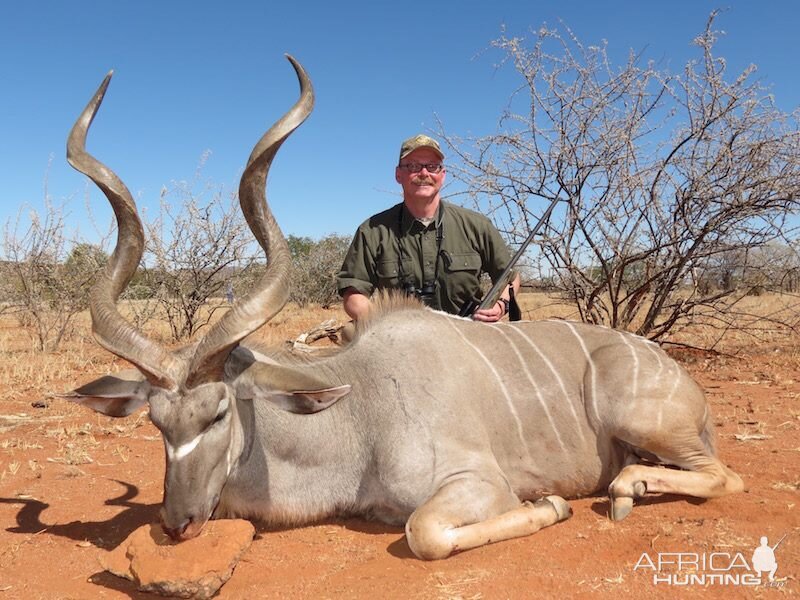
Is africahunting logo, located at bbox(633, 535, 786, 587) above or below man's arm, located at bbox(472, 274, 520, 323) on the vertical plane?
below

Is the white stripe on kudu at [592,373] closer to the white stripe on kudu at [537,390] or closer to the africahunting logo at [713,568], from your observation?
the white stripe on kudu at [537,390]

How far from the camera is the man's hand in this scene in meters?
3.86

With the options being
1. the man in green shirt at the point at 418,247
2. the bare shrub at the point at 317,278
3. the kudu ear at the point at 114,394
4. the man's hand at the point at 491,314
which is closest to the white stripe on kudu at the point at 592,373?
the man's hand at the point at 491,314

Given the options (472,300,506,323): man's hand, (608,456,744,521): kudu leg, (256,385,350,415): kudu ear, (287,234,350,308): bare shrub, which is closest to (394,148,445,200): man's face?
(472,300,506,323): man's hand

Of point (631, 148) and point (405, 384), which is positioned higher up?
point (631, 148)

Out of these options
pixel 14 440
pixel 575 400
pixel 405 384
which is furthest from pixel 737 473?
pixel 14 440

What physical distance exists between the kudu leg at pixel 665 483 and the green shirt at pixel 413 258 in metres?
1.76

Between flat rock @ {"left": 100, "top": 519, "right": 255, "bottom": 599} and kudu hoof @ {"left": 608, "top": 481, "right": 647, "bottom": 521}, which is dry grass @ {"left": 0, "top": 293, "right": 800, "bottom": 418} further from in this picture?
kudu hoof @ {"left": 608, "top": 481, "right": 647, "bottom": 521}

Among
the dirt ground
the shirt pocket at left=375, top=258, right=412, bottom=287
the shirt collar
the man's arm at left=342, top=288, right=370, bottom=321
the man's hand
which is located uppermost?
the shirt collar

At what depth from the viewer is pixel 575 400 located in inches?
124

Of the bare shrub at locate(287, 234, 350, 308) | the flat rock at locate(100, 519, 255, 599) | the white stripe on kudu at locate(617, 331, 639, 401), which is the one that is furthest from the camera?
the bare shrub at locate(287, 234, 350, 308)

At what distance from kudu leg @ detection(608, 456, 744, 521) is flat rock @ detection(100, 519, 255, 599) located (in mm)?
1472

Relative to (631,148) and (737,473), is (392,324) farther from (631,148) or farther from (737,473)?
(631,148)

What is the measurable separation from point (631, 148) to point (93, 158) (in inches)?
184
